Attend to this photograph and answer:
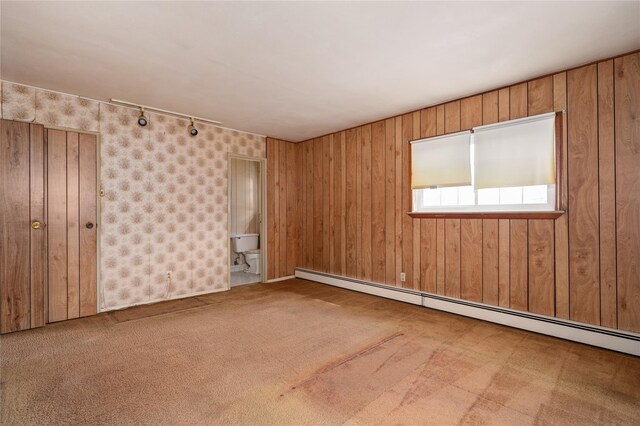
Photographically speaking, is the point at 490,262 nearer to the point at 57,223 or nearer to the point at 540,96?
the point at 540,96

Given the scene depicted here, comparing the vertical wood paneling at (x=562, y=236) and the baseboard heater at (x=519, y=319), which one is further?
the vertical wood paneling at (x=562, y=236)

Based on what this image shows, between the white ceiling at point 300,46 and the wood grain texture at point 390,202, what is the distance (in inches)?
27.8

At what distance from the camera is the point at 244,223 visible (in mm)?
6559

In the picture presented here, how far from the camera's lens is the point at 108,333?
300 cm

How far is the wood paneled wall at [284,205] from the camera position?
5.40 m

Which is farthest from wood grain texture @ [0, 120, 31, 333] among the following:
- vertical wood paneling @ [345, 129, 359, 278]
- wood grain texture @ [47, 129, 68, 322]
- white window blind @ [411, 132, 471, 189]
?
white window blind @ [411, 132, 471, 189]

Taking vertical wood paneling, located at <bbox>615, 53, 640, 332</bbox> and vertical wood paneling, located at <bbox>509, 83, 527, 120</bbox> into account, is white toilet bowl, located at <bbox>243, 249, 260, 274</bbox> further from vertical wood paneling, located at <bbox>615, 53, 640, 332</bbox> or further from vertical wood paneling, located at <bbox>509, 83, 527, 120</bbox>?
vertical wood paneling, located at <bbox>615, 53, 640, 332</bbox>

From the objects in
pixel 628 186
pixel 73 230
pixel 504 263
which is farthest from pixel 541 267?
pixel 73 230

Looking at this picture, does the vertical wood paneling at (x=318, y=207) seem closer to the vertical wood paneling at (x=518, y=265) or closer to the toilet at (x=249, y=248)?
the toilet at (x=249, y=248)

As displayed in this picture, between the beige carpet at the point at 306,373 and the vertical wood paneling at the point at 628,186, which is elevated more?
the vertical wood paneling at the point at 628,186

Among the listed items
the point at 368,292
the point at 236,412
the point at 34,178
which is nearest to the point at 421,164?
the point at 368,292

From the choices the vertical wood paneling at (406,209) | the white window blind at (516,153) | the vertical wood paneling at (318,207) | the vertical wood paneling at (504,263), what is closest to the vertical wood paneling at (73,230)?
Answer: the vertical wood paneling at (318,207)

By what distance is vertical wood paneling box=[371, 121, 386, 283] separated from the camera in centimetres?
435

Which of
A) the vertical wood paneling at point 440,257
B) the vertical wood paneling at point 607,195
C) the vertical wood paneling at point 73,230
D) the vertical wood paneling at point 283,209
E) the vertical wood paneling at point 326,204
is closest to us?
the vertical wood paneling at point 607,195
